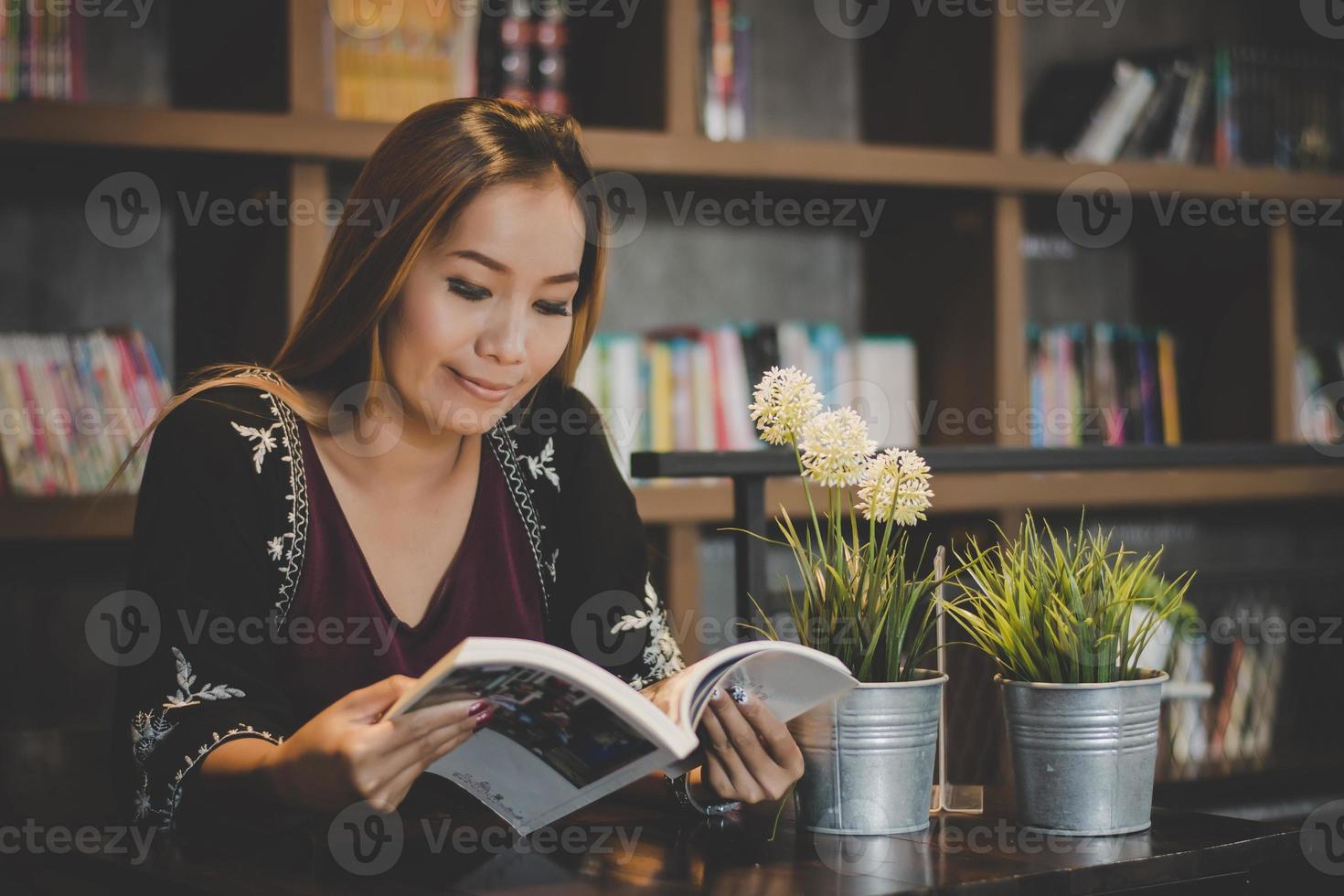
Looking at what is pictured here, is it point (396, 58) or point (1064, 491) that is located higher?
point (396, 58)

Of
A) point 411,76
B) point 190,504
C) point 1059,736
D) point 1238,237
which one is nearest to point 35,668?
point 411,76

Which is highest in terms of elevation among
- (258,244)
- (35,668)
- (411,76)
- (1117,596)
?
(411,76)

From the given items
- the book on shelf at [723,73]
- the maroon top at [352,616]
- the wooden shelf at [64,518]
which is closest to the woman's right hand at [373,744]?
the maroon top at [352,616]

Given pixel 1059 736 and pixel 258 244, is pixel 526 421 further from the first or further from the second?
pixel 258 244

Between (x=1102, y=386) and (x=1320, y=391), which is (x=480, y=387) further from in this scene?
(x=1320, y=391)

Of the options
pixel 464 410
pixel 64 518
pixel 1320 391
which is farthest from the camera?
pixel 1320 391

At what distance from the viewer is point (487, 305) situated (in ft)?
4.58

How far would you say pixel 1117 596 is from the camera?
111cm

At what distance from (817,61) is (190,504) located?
2.20 m

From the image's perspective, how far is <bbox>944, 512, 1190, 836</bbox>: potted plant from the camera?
1.08 meters

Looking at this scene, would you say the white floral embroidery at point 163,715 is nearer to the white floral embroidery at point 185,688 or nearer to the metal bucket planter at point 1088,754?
the white floral embroidery at point 185,688

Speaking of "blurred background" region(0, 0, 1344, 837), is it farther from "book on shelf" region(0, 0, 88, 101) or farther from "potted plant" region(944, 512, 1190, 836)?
"potted plant" region(944, 512, 1190, 836)

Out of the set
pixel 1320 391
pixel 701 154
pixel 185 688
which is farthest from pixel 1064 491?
pixel 185 688

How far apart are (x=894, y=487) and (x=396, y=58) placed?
1.70 meters
